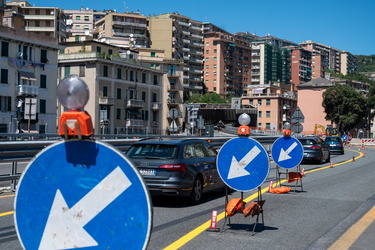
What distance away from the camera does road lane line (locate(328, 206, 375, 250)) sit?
7148mm

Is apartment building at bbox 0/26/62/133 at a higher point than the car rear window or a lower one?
higher

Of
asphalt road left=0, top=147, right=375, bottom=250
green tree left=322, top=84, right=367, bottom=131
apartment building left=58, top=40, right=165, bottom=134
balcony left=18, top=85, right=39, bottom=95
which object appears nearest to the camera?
asphalt road left=0, top=147, right=375, bottom=250

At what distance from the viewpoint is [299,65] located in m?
181

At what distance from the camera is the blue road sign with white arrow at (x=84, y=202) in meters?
2.86

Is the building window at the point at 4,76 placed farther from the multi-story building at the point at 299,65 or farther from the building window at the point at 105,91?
the multi-story building at the point at 299,65

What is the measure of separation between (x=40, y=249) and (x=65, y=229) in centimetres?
18

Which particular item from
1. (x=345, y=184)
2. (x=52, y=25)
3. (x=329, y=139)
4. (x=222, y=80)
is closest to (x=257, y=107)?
(x=222, y=80)

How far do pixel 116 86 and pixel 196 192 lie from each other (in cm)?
5699

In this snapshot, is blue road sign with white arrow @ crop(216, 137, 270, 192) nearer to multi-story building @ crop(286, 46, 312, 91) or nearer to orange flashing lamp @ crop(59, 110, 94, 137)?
orange flashing lamp @ crop(59, 110, 94, 137)

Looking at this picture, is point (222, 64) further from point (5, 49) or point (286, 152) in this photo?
point (286, 152)

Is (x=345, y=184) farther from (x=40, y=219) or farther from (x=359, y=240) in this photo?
(x=40, y=219)

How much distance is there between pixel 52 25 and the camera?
108062 millimetres

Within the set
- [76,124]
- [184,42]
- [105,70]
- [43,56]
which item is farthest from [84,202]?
[184,42]

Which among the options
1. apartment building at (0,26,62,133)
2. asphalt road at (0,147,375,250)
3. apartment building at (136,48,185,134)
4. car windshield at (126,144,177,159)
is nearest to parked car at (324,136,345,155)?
asphalt road at (0,147,375,250)
